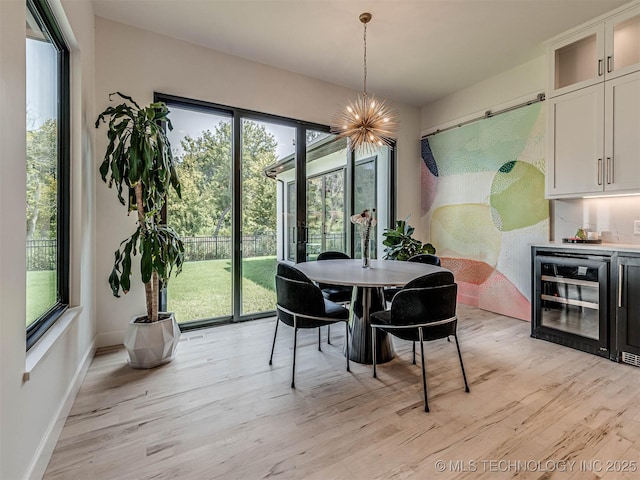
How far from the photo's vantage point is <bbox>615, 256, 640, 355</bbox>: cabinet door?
8.45 feet

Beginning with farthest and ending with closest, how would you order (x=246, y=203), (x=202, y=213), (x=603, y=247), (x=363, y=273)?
(x=246, y=203)
(x=202, y=213)
(x=603, y=247)
(x=363, y=273)

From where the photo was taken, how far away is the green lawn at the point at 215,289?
11.3 ft

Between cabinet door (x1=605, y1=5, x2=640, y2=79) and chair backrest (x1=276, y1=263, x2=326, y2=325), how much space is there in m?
3.40

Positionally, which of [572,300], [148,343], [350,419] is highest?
[572,300]

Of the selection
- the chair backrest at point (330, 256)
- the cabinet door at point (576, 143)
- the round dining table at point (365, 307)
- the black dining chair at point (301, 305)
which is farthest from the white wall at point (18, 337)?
the cabinet door at point (576, 143)

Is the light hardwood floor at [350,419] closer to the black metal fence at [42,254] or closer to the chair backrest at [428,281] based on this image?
the chair backrest at [428,281]

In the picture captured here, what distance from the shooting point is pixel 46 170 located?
1.94m

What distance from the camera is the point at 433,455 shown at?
1580mm

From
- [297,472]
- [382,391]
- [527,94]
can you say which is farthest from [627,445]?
[527,94]

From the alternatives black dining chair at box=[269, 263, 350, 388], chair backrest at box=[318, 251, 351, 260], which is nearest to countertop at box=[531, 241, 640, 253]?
chair backrest at box=[318, 251, 351, 260]

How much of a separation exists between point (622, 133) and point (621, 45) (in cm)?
84

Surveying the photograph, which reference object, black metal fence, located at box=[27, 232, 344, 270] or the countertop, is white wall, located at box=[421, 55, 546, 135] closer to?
the countertop

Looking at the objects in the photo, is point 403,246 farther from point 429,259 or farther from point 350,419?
point 350,419

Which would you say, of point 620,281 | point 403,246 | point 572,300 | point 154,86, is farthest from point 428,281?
point 154,86
